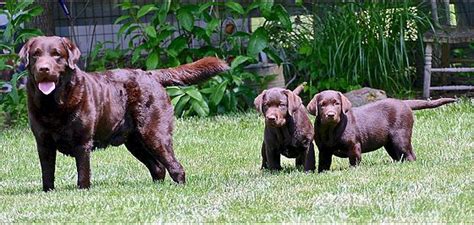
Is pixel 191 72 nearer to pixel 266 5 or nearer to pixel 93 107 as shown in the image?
pixel 93 107

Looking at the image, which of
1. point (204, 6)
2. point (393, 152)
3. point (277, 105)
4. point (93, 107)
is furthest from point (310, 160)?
point (204, 6)

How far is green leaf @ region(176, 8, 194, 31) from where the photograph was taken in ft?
39.3

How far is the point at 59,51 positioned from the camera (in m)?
6.75

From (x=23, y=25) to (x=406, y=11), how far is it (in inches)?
194

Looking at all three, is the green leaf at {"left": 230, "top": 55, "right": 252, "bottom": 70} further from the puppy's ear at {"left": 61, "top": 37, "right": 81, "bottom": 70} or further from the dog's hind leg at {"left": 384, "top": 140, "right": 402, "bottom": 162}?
the puppy's ear at {"left": 61, "top": 37, "right": 81, "bottom": 70}

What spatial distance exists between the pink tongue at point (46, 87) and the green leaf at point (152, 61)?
518 cm

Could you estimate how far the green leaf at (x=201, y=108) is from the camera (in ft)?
38.4

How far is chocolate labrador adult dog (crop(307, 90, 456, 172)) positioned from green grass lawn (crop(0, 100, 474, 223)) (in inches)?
5.4

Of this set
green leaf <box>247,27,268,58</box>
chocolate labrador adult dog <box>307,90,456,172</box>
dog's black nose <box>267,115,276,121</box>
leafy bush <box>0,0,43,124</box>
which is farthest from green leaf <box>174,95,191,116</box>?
dog's black nose <box>267,115,276,121</box>

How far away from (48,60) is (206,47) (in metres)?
5.69

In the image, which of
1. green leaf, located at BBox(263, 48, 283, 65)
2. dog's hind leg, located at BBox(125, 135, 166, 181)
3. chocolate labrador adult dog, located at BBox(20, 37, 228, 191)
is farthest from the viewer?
green leaf, located at BBox(263, 48, 283, 65)

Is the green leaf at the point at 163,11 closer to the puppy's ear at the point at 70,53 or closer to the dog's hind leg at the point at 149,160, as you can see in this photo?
the dog's hind leg at the point at 149,160

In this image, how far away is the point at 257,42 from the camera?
39.5ft

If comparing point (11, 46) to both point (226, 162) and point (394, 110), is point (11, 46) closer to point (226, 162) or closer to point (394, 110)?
point (226, 162)
